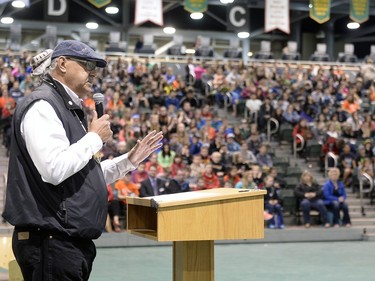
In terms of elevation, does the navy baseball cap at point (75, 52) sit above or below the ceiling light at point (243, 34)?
below

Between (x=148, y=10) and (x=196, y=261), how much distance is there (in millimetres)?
20129

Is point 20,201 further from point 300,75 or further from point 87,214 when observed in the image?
point 300,75

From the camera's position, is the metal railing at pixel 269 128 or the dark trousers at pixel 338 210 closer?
the dark trousers at pixel 338 210

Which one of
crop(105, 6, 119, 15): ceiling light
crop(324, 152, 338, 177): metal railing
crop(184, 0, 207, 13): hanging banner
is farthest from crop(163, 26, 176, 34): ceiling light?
crop(324, 152, 338, 177): metal railing

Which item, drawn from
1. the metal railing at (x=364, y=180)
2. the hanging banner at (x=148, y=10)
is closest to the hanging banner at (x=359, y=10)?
the hanging banner at (x=148, y=10)

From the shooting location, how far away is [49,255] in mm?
3164

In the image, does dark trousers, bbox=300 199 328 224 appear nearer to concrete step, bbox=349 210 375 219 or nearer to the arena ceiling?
concrete step, bbox=349 210 375 219

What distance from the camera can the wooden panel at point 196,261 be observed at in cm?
395

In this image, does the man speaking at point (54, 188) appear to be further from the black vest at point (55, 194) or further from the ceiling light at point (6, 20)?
the ceiling light at point (6, 20)

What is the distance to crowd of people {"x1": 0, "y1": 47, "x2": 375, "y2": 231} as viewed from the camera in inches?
577

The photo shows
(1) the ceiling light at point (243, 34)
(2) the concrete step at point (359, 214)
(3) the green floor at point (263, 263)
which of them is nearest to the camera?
(3) the green floor at point (263, 263)

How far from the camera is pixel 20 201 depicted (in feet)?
10.4

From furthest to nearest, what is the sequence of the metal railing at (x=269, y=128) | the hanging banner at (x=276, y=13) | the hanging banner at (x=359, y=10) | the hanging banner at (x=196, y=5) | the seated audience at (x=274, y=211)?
1. the hanging banner at (x=359, y=10)
2. the hanging banner at (x=276, y=13)
3. the hanging banner at (x=196, y=5)
4. the metal railing at (x=269, y=128)
5. the seated audience at (x=274, y=211)

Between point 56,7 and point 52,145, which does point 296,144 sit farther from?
point 52,145
